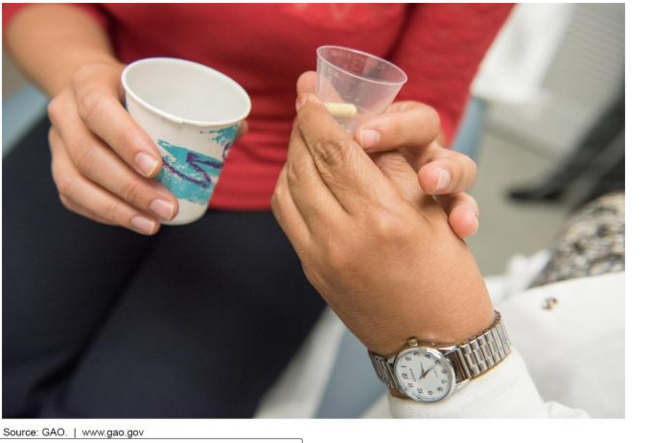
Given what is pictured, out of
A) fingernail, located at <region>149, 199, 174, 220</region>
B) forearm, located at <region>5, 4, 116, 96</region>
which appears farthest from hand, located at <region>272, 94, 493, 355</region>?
forearm, located at <region>5, 4, 116, 96</region>

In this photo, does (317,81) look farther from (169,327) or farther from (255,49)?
(169,327)

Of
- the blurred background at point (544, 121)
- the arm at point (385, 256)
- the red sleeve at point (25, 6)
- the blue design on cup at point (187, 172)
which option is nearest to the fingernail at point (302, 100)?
the arm at point (385, 256)

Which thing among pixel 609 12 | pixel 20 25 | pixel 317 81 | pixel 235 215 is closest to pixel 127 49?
pixel 20 25

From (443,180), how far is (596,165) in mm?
1905

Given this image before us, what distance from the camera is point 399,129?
59 centimetres

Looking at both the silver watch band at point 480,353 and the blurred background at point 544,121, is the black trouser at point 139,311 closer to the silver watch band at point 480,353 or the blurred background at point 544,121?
the silver watch band at point 480,353

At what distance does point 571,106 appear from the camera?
2475mm

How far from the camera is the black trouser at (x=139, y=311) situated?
75 cm

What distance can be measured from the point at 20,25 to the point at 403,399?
2.56ft

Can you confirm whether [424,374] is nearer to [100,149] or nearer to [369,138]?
[369,138]

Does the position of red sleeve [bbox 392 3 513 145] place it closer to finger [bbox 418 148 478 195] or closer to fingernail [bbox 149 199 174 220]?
finger [bbox 418 148 478 195]

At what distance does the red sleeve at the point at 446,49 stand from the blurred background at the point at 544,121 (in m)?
0.57

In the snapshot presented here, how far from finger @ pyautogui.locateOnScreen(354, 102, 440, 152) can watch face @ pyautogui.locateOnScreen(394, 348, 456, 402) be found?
0.72 feet

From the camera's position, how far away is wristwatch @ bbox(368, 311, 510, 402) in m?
0.56
